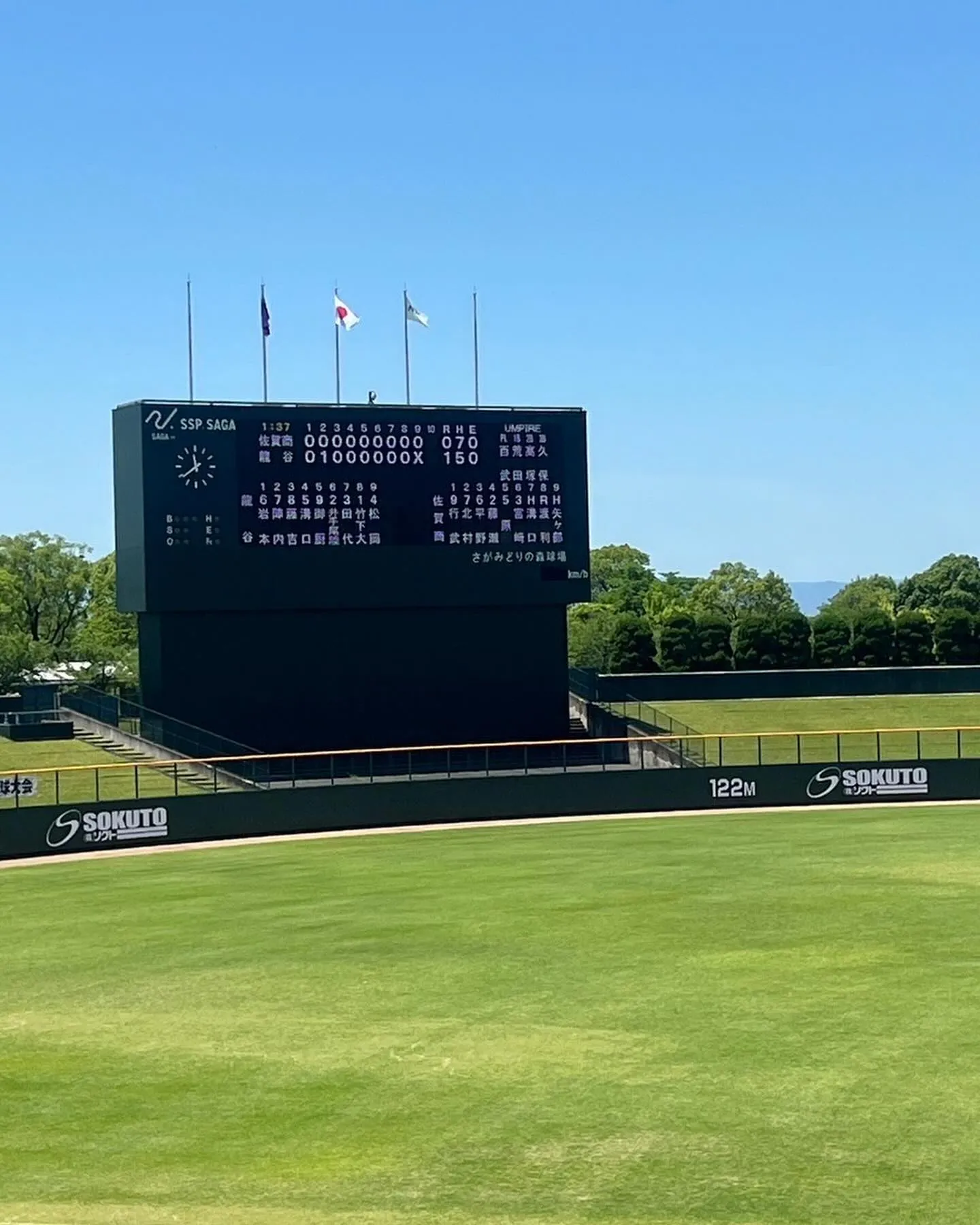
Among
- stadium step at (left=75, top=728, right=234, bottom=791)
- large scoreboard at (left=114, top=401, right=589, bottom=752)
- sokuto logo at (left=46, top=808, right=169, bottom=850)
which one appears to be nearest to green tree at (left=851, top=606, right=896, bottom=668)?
large scoreboard at (left=114, top=401, right=589, bottom=752)

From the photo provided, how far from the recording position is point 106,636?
89.4 m

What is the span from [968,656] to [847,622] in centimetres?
560

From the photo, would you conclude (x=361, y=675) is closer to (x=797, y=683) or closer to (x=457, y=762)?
(x=457, y=762)

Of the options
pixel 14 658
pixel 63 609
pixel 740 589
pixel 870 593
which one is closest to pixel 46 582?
pixel 63 609

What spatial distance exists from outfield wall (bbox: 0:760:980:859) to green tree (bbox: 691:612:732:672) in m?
29.0

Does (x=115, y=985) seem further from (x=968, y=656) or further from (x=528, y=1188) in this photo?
(x=968, y=656)

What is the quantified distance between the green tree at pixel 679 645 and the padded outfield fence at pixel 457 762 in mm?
25062

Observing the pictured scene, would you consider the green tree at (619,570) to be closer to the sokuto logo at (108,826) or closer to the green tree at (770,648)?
the green tree at (770,648)

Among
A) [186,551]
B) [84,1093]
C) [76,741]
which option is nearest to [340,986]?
[84,1093]

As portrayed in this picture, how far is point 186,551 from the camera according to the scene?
43281mm

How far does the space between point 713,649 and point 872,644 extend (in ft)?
22.7

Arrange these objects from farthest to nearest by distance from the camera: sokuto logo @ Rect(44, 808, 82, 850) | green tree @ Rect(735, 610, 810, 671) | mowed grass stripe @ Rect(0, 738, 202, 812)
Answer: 1. green tree @ Rect(735, 610, 810, 671)
2. mowed grass stripe @ Rect(0, 738, 202, 812)
3. sokuto logo @ Rect(44, 808, 82, 850)

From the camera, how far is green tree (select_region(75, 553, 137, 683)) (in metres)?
85.9

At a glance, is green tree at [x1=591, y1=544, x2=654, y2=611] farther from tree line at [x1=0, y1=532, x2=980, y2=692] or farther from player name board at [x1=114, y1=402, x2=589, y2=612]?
player name board at [x1=114, y1=402, x2=589, y2=612]
